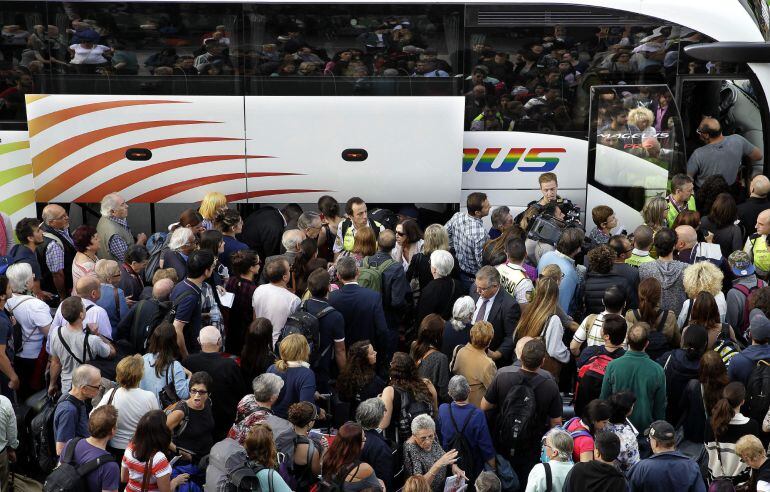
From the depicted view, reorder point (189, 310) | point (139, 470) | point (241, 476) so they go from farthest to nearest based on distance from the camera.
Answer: point (189, 310), point (139, 470), point (241, 476)

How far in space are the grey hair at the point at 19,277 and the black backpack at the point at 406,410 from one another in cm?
329

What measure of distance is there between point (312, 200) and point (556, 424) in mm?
4957

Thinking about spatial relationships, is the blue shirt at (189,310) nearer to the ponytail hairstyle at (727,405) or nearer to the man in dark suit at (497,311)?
the man in dark suit at (497,311)

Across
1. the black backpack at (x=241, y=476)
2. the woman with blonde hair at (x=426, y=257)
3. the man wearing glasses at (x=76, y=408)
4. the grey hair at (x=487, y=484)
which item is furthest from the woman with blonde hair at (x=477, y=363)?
the man wearing glasses at (x=76, y=408)

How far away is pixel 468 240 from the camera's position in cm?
962

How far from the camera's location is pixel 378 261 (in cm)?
872

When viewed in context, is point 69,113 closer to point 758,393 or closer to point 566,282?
point 566,282

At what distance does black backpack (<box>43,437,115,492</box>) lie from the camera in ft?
19.4

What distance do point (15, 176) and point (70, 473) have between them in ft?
18.9

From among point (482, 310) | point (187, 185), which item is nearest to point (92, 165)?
point (187, 185)

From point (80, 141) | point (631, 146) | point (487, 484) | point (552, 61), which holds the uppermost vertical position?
point (552, 61)

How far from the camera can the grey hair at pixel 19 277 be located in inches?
315

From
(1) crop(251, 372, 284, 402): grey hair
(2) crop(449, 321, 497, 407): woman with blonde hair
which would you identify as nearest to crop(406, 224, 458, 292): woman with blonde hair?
Answer: (2) crop(449, 321, 497, 407): woman with blonde hair

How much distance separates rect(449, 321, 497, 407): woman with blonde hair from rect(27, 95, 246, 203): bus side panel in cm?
456
